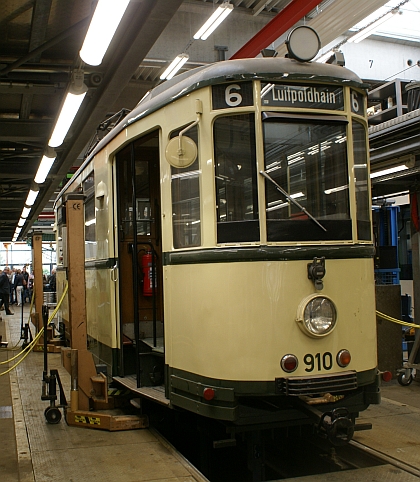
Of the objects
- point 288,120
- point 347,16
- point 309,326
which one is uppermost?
point 347,16

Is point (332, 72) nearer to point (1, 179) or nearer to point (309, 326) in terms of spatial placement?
point (309, 326)

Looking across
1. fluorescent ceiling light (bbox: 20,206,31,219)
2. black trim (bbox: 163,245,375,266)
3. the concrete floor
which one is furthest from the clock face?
fluorescent ceiling light (bbox: 20,206,31,219)

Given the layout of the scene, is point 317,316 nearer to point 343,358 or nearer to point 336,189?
point 343,358

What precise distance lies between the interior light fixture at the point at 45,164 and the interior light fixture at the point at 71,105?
1.40 meters

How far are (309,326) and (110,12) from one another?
9.94 ft

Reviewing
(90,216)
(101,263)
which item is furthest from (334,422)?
(90,216)

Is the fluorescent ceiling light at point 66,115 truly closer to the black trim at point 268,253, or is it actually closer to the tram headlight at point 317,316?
the black trim at point 268,253

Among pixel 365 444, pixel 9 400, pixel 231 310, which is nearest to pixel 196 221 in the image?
pixel 231 310

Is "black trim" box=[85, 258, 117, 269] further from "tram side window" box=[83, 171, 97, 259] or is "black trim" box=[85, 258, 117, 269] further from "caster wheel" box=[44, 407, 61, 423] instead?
"caster wheel" box=[44, 407, 61, 423]

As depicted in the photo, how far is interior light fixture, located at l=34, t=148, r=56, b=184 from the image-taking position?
33.3ft

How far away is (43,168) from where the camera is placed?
1112 centimetres

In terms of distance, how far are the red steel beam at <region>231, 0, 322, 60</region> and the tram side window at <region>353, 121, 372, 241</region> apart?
13.1 ft

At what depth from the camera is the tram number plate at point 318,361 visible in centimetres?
447

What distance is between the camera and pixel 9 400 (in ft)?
24.0
